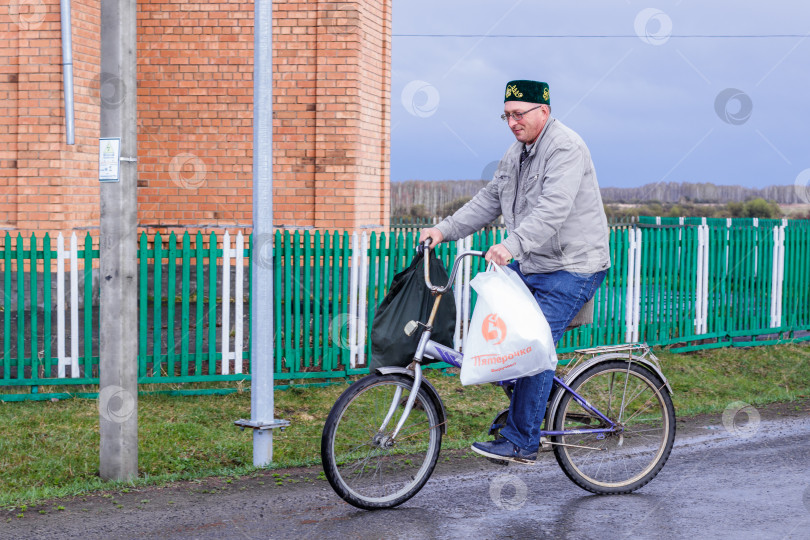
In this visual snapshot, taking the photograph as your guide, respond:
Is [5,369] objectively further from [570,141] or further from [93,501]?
[570,141]

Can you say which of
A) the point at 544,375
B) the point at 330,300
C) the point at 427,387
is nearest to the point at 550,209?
the point at 544,375

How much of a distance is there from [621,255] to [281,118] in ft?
15.3

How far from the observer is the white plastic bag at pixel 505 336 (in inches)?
170

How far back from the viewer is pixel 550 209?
4.39m

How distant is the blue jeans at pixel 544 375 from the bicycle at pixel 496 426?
0.14 m

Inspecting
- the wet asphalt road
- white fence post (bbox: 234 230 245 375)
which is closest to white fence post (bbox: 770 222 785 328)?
the wet asphalt road

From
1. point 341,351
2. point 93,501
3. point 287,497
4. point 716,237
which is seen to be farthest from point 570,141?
point 716,237

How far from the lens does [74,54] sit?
1104 centimetres

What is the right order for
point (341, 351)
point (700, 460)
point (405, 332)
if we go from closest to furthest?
point (405, 332)
point (700, 460)
point (341, 351)
